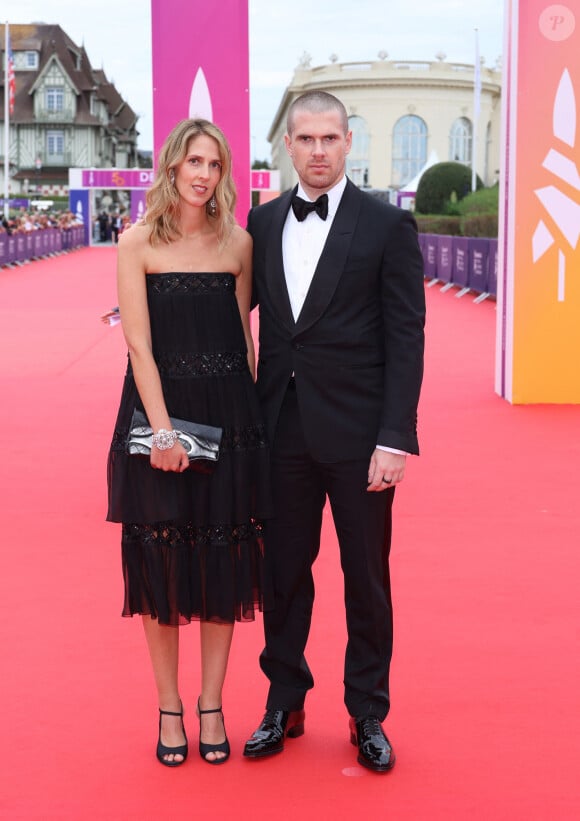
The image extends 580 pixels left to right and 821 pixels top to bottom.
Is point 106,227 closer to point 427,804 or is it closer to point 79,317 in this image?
point 79,317

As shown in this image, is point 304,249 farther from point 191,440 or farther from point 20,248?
point 20,248

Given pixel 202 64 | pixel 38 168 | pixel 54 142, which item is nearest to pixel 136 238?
pixel 202 64

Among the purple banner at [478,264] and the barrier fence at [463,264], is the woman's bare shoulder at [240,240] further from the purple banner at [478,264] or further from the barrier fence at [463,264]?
the purple banner at [478,264]

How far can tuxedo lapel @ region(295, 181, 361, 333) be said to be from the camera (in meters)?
3.41

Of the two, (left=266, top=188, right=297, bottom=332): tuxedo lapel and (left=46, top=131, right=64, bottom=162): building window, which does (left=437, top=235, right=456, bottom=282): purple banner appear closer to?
(left=266, top=188, right=297, bottom=332): tuxedo lapel

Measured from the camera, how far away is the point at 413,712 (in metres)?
3.98

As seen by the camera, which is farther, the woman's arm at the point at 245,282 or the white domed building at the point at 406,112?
the white domed building at the point at 406,112

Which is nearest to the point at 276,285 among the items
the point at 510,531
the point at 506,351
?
the point at 510,531

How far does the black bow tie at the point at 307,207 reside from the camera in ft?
11.3

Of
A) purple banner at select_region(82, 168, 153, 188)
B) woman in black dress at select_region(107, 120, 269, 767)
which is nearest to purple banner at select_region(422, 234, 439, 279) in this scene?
purple banner at select_region(82, 168, 153, 188)

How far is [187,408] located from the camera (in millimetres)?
3439

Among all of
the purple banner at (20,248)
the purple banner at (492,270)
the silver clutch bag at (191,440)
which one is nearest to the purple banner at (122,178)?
the purple banner at (20,248)

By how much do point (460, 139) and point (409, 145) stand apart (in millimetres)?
4047

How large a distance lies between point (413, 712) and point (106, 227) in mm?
52878
